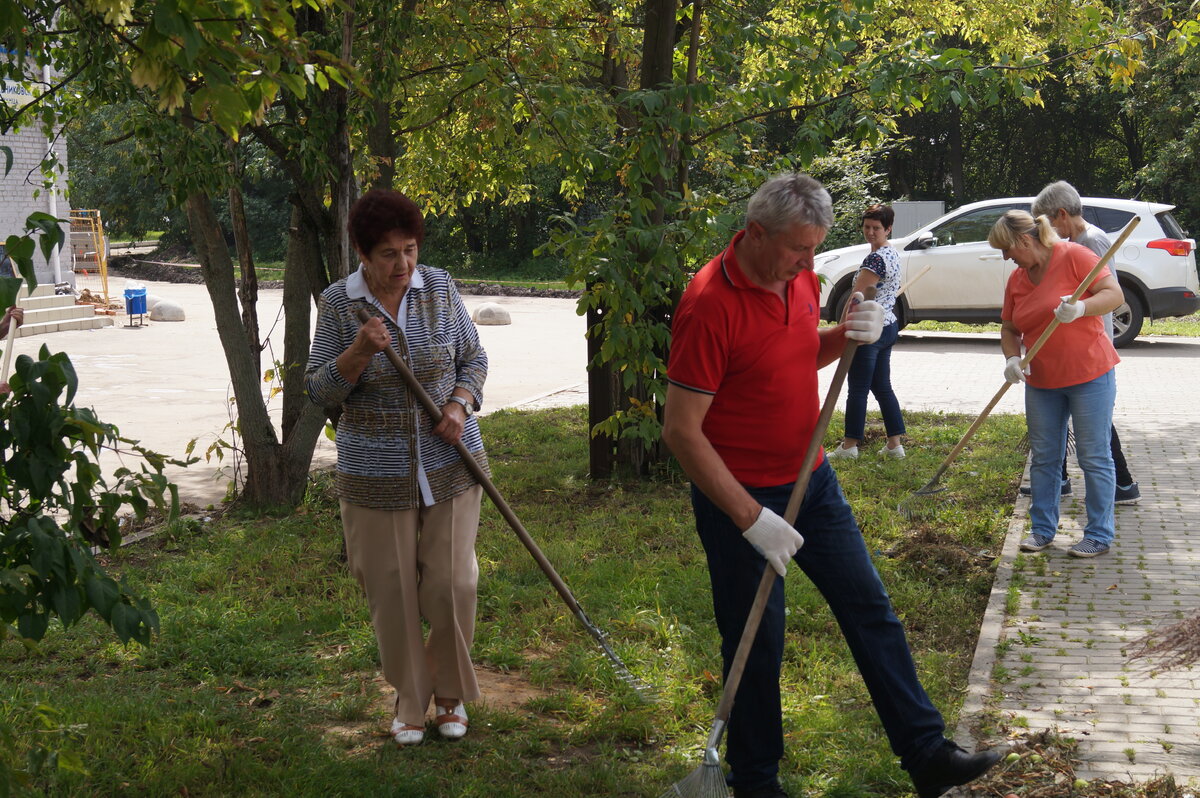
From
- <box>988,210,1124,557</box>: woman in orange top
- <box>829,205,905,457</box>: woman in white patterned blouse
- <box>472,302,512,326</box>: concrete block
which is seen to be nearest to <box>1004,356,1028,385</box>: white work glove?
<box>988,210,1124,557</box>: woman in orange top

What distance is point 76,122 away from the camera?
29.6 feet

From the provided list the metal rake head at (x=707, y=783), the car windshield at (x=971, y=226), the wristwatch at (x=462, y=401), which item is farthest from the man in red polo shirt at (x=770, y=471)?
the car windshield at (x=971, y=226)

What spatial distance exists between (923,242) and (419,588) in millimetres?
12812

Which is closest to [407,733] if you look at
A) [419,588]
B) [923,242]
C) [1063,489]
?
[419,588]

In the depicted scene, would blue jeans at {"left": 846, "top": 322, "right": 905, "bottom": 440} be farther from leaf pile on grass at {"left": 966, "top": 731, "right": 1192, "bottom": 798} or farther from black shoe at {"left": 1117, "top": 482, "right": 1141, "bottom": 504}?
leaf pile on grass at {"left": 966, "top": 731, "right": 1192, "bottom": 798}

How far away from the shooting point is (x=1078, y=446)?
6.20 meters

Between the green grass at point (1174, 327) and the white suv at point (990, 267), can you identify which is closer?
the white suv at point (990, 267)

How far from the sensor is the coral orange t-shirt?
598 centimetres

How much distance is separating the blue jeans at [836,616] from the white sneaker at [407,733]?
120cm

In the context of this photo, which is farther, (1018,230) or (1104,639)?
(1018,230)

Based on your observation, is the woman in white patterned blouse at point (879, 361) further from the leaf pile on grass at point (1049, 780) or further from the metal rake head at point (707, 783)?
the metal rake head at point (707, 783)

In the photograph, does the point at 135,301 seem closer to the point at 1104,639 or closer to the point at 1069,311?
the point at 1069,311

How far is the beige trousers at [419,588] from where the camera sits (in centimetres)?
412

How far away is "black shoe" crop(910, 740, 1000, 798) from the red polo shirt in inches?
36.7
